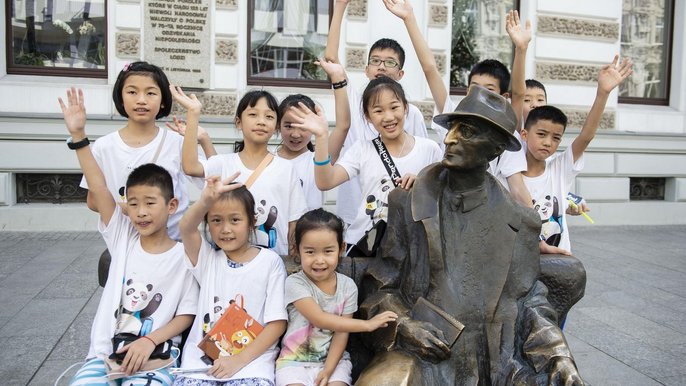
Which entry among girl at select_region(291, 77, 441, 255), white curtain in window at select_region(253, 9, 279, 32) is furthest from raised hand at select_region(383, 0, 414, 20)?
white curtain in window at select_region(253, 9, 279, 32)

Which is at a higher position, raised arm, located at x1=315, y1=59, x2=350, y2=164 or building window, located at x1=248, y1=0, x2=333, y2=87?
building window, located at x1=248, y1=0, x2=333, y2=87

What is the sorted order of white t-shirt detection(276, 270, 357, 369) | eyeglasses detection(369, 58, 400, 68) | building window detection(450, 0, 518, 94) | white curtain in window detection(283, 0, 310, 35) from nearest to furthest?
white t-shirt detection(276, 270, 357, 369) < eyeglasses detection(369, 58, 400, 68) < white curtain in window detection(283, 0, 310, 35) < building window detection(450, 0, 518, 94)

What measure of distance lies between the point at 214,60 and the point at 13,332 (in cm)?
475

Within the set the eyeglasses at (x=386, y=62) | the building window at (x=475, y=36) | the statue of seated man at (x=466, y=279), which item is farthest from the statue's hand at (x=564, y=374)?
the building window at (x=475, y=36)

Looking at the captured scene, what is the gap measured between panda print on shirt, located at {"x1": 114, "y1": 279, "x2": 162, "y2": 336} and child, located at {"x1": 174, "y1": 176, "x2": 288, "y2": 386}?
0.19 meters

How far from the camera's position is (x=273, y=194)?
9.70ft

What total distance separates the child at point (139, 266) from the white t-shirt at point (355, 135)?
105 centimetres

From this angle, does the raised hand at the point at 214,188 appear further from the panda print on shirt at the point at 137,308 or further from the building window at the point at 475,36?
the building window at the point at 475,36

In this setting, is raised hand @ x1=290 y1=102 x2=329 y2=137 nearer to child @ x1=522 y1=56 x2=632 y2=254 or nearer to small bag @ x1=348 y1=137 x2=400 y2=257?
small bag @ x1=348 y1=137 x2=400 y2=257

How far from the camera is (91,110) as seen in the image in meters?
7.94

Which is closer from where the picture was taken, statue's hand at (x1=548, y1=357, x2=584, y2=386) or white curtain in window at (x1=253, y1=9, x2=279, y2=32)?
statue's hand at (x1=548, y1=357, x2=584, y2=386)

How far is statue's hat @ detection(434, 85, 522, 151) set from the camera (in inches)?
92.7

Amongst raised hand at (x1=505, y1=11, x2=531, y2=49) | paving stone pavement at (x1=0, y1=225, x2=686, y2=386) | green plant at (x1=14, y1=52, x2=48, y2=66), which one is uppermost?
green plant at (x1=14, y1=52, x2=48, y2=66)

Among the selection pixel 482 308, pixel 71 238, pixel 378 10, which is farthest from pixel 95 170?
pixel 378 10
